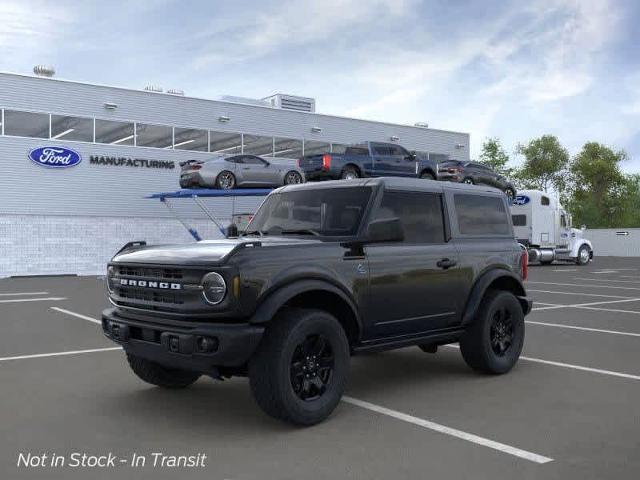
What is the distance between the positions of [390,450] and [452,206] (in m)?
3.02

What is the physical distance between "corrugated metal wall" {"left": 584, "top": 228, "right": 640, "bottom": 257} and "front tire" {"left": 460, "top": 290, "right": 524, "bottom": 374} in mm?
48764

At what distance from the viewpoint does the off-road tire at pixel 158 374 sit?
614 cm

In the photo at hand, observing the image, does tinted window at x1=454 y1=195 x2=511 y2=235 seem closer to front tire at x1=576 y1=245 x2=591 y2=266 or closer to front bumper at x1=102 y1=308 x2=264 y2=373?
front bumper at x1=102 y1=308 x2=264 y2=373

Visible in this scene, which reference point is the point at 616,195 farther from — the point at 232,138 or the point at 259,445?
the point at 259,445

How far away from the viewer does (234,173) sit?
23281 mm

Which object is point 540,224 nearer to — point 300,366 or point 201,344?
point 300,366

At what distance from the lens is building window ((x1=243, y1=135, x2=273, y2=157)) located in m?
33.2

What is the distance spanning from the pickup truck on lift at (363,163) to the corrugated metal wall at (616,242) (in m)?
34.9

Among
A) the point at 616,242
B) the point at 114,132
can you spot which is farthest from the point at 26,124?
the point at 616,242

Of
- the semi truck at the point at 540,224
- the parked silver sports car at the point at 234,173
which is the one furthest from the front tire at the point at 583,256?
the parked silver sports car at the point at 234,173

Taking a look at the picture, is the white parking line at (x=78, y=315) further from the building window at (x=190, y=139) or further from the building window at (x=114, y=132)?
the building window at (x=190, y=139)

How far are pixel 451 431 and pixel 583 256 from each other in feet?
104

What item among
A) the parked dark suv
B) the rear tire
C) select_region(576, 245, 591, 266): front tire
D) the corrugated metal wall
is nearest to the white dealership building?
the parked dark suv

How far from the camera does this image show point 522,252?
7.48 meters
